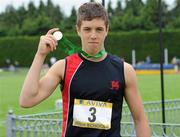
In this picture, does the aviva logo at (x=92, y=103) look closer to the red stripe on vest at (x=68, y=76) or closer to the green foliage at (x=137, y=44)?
the red stripe on vest at (x=68, y=76)


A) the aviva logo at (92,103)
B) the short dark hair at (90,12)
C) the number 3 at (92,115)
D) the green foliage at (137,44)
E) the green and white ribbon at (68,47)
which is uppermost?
the short dark hair at (90,12)

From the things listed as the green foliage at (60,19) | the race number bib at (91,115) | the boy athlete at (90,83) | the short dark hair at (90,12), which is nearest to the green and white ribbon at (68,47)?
the boy athlete at (90,83)

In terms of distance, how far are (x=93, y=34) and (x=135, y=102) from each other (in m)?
0.51

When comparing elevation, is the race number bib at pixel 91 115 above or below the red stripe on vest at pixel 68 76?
below

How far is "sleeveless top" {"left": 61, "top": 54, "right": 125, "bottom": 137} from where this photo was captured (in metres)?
3.10

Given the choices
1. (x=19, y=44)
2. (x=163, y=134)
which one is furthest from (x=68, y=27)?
(x=163, y=134)

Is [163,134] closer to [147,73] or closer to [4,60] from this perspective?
[147,73]

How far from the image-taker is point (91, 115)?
124 inches

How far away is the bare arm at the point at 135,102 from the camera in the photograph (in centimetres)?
319

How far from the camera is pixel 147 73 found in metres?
42.0

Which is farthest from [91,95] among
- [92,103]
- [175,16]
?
[175,16]

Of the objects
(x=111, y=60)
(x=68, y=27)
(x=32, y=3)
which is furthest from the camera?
(x=32, y=3)

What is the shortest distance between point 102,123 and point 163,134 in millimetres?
3253

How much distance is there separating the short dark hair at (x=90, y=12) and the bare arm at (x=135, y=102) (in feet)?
1.05
